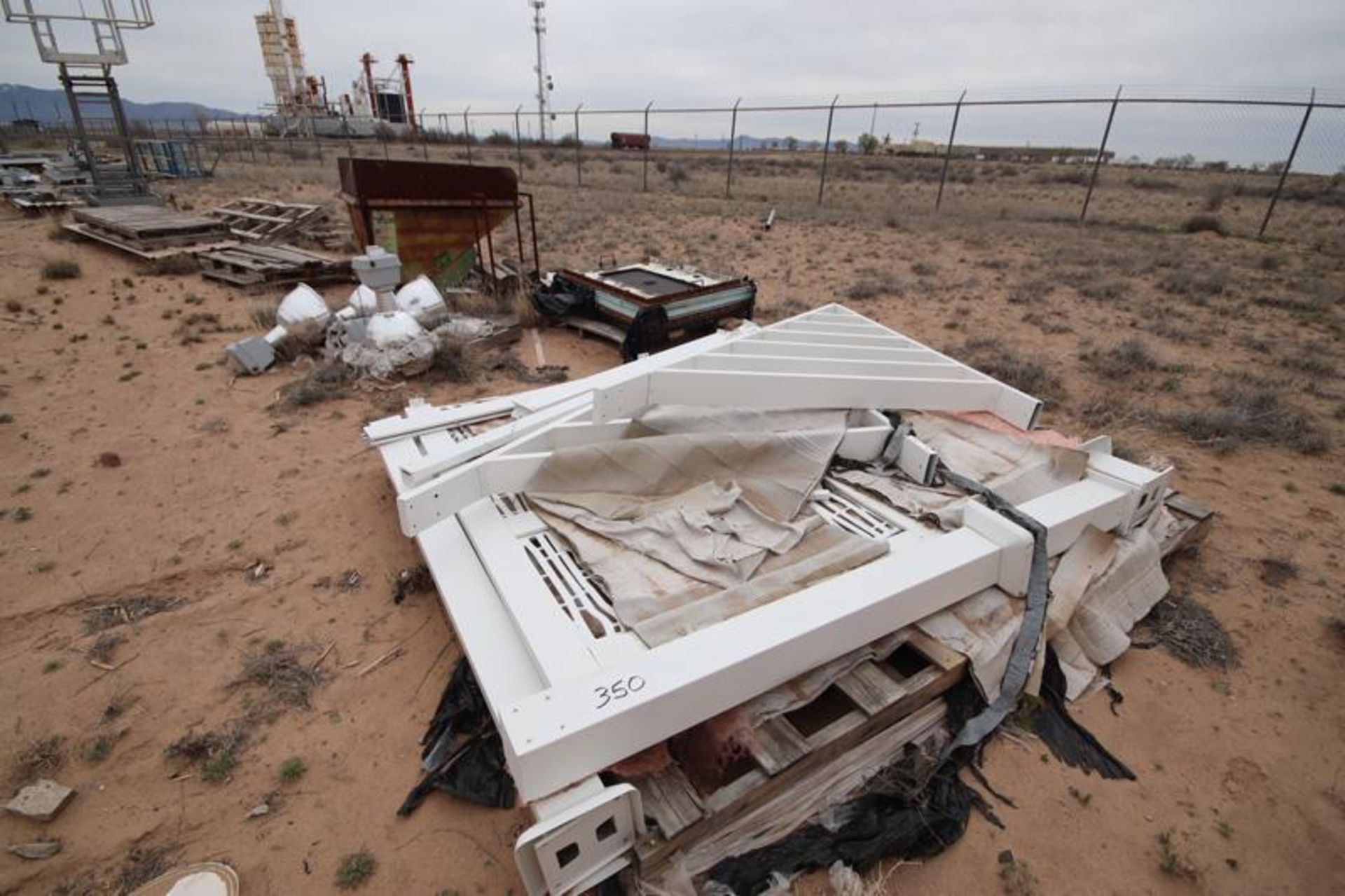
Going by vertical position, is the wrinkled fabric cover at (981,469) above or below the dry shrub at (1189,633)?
above

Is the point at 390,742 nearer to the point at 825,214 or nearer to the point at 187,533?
the point at 187,533

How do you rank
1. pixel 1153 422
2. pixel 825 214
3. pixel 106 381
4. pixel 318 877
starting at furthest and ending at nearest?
pixel 825 214, pixel 106 381, pixel 1153 422, pixel 318 877

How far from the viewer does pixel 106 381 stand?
221 inches

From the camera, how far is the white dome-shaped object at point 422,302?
652 cm

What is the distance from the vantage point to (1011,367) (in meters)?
6.14

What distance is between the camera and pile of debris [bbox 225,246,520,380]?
5711mm

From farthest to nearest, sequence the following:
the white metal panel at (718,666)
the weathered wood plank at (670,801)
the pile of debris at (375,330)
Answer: the pile of debris at (375,330)
the weathered wood plank at (670,801)
the white metal panel at (718,666)

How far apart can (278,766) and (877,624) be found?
2.39m

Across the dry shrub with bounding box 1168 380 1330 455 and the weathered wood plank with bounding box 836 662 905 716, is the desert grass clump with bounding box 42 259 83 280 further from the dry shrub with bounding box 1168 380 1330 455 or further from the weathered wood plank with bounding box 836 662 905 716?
the dry shrub with bounding box 1168 380 1330 455

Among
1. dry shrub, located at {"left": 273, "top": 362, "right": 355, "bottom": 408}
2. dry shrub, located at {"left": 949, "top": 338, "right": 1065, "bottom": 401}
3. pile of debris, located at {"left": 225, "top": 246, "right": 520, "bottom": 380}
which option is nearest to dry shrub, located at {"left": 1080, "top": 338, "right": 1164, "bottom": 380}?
dry shrub, located at {"left": 949, "top": 338, "right": 1065, "bottom": 401}

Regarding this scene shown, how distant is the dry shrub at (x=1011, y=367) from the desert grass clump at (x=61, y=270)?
11.7 m

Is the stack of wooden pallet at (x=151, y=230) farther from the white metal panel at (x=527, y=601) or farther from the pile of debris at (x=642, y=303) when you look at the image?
the white metal panel at (x=527, y=601)

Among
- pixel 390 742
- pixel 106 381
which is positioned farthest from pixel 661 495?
pixel 106 381

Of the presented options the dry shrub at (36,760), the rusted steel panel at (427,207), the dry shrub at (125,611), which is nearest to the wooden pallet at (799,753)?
the dry shrub at (36,760)
